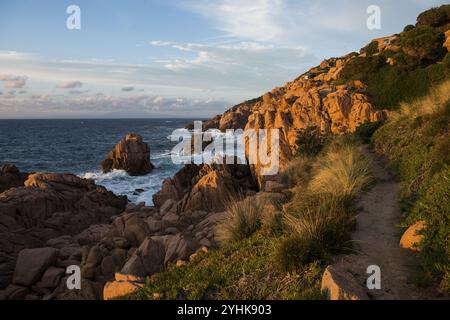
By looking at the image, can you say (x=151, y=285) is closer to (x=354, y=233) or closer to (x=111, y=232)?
(x=354, y=233)

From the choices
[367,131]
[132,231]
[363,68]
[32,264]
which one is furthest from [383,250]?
[363,68]

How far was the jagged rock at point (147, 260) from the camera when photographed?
9070 mm

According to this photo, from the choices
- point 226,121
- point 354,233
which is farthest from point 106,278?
point 226,121

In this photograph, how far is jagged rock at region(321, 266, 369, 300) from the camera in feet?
15.5

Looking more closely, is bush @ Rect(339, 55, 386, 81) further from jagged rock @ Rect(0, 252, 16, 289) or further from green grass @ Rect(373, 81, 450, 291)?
jagged rock @ Rect(0, 252, 16, 289)

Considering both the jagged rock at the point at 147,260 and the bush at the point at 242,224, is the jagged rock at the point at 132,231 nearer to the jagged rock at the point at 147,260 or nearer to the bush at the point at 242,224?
the jagged rock at the point at 147,260

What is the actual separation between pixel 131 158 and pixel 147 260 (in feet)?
108

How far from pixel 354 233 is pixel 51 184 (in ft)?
71.8

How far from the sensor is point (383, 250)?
6.71 metres

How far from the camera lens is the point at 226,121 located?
275 ft

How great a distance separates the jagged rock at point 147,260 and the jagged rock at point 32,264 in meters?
5.01

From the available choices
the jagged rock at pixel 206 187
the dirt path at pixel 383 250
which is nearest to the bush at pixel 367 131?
the jagged rock at pixel 206 187

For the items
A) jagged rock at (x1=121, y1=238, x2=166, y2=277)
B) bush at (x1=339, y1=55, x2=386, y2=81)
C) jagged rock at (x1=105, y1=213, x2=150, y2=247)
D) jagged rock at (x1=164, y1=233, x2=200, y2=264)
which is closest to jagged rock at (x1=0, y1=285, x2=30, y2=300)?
jagged rock at (x1=105, y1=213, x2=150, y2=247)
